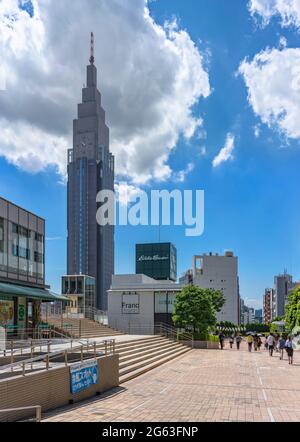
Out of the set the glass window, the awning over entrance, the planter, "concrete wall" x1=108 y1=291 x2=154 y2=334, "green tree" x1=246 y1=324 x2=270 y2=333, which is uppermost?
the glass window

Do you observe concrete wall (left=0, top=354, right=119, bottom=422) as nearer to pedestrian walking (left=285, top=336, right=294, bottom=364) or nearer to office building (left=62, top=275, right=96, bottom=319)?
pedestrian walking (left=285, top=336, right=294, bottom=364)

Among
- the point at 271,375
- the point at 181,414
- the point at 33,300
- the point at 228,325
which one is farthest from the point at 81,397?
the point at 228,325

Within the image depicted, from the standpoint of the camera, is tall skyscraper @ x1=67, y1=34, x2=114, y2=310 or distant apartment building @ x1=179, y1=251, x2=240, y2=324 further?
tall skyscraper @ x1=67, y1=34, x2=114, y2=310

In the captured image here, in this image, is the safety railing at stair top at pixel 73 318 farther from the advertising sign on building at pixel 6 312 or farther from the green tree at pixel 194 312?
the green tree at pixel 194 312

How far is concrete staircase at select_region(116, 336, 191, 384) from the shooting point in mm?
18828

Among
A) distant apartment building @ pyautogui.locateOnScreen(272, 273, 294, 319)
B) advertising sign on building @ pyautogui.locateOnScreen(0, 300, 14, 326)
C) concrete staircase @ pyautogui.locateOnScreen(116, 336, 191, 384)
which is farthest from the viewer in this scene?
distant apartment building @ pyautogui.locateOnScreen(272, 273, 294, 319)

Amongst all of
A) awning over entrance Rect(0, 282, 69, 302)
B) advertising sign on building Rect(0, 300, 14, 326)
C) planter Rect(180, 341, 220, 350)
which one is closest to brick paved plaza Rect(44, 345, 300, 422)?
awning over entrance Rect(0, 282, 69, 302)

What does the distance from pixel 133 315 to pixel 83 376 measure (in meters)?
33.4

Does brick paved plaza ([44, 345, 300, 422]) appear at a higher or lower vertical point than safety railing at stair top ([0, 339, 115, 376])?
lower

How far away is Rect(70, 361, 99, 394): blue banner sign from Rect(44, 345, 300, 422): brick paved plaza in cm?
53

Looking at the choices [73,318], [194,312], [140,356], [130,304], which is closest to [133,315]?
[130,304]

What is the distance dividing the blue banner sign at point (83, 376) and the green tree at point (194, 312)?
86.9ft

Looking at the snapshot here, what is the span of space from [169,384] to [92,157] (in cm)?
Result: 18273
